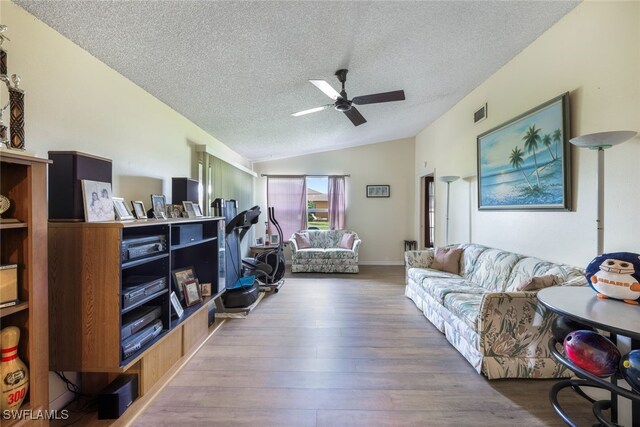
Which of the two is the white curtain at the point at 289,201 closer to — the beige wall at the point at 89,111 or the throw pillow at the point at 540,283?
the beige wall at the point at 89,111

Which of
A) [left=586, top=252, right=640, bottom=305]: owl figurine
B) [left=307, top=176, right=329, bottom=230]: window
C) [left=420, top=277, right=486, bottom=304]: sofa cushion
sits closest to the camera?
[left=586, top=252, right=640, bottom=305]: owl figurine

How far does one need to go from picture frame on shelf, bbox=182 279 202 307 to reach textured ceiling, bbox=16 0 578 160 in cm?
178

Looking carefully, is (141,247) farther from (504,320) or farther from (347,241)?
(347,241)

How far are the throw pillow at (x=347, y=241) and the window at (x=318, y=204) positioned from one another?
23.4 inches

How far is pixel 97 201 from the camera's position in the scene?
1.59 meters

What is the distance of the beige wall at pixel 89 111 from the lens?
1447 mm

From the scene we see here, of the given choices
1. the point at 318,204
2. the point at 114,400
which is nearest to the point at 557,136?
the point at 114,400

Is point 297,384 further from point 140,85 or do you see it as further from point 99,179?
point 140,85

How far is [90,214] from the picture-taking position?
153 cm

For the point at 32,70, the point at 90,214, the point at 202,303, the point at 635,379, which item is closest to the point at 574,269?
the point at 635,379

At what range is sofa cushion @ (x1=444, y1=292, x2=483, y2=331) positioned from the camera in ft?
6.89

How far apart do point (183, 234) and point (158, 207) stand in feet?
0.99

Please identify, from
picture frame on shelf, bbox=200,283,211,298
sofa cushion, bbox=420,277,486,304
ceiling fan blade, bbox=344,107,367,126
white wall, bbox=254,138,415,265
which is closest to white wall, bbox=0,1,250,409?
picture frame on shelf, bbox=200,283,211,298

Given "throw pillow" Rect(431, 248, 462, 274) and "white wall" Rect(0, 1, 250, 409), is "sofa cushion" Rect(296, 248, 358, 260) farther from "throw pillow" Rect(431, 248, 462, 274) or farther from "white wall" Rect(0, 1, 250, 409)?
"white wall" Rect(0, 1, 250, 409)
